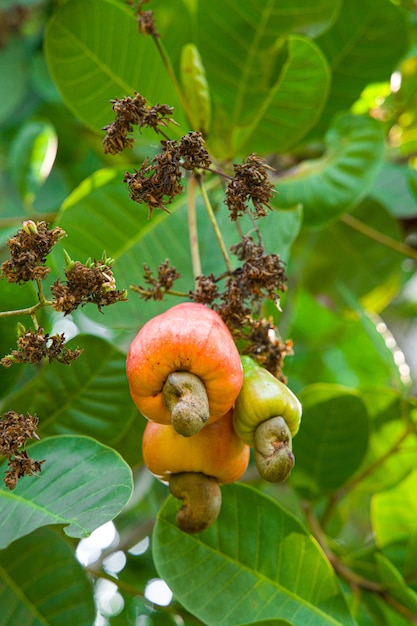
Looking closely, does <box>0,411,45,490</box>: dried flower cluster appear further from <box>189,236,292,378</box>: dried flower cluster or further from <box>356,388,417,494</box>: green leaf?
<box>356,388,417,494</box>: green leaf

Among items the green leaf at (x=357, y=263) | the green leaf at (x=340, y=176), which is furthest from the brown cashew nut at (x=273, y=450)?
the green leaf at (x=357, y=263)

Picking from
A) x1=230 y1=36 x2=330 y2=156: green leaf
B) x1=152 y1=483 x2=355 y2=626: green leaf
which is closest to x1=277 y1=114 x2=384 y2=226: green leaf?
x1=230 y1=36 x2=330 y2=156: green leaf

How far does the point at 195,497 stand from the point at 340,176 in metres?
0.84

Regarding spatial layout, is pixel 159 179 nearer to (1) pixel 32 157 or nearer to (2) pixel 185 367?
(2) pixel 185 367

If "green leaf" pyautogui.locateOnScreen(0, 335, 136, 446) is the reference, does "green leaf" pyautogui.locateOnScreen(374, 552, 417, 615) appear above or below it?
below

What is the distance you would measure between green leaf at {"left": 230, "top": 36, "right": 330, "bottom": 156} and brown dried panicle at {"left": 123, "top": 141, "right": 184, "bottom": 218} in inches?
24.8

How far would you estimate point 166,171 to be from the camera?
93 centimetres

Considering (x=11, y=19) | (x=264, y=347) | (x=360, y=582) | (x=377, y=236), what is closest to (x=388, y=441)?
(x=360, y=582)

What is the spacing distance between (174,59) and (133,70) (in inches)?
10.0

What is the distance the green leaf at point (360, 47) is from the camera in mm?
1796

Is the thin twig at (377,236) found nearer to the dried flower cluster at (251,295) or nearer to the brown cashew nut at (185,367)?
the dried flower cluster at (251,295)

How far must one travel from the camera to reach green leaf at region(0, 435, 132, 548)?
958 millimetres

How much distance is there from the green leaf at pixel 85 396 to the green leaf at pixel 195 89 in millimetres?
431

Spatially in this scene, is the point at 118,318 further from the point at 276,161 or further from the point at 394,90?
the point at 394,90
